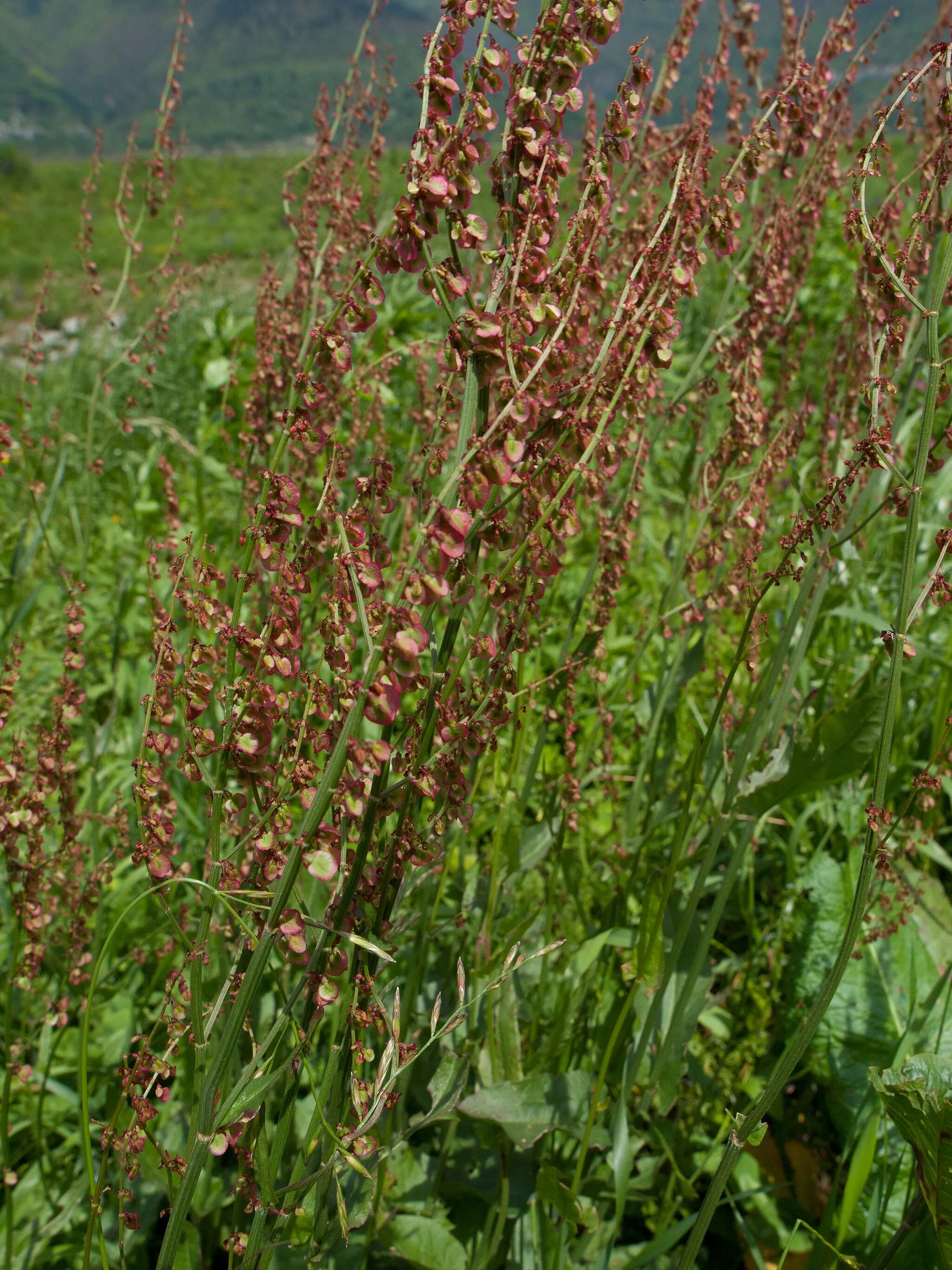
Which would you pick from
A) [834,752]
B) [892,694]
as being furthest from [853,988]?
[892,694]

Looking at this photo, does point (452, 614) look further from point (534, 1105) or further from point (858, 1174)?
point (858, 1174)

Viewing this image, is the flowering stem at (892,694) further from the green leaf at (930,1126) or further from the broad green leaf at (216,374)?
the broad green leaf at (216,374)

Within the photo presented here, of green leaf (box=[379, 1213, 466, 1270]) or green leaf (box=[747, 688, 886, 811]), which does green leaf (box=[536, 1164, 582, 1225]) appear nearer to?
green leaf (box=[379, 1213, 466, 1270])

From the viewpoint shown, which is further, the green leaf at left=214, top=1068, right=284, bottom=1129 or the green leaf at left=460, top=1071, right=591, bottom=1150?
the green leaf at left=460, top=1071, right=591, bottom=1150

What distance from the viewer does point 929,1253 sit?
1.53m

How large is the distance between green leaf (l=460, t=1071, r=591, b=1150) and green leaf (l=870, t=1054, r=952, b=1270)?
0.48 metres

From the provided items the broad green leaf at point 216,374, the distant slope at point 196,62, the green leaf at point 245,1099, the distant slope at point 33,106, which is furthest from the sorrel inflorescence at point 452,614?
the distant slope at point 33,106

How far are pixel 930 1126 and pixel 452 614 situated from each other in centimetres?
86

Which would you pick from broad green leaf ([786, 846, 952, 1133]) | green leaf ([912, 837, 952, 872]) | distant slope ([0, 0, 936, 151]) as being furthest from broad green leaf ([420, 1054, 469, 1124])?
distant slope ([0, 0, 936, 151])

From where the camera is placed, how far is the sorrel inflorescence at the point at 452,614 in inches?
36.8

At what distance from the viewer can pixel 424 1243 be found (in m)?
1.47

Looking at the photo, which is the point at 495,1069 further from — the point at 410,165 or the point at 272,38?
the point at 272,38

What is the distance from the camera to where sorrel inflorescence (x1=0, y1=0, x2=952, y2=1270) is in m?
0.94

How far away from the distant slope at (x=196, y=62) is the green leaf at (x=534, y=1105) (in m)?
123
